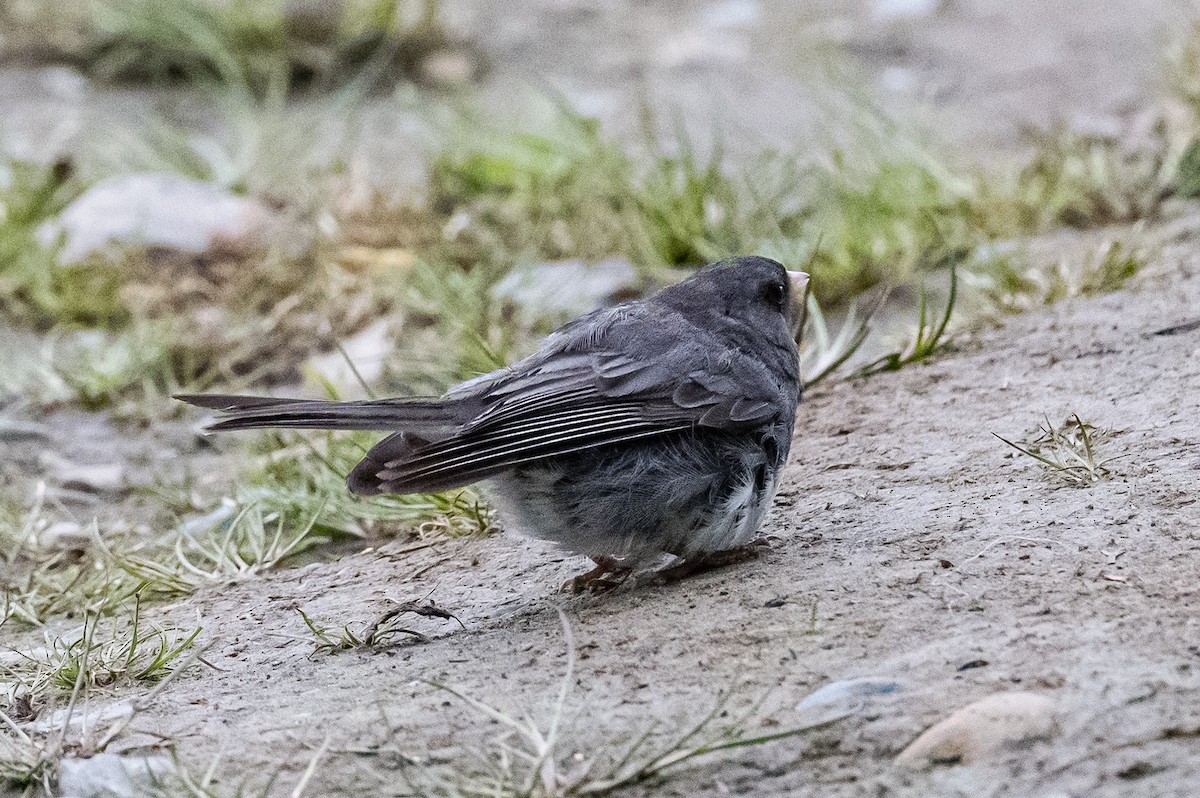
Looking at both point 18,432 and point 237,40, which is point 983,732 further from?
point 237,40

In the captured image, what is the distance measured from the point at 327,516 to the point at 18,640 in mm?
865

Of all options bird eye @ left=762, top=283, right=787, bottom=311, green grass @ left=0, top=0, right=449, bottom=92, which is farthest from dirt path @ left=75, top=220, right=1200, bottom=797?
green grass @ left=0, top=0, right=449, bottom=92

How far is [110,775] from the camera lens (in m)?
2.23

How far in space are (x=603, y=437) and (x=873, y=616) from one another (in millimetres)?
709

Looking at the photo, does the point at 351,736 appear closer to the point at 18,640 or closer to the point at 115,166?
the point at 18,640

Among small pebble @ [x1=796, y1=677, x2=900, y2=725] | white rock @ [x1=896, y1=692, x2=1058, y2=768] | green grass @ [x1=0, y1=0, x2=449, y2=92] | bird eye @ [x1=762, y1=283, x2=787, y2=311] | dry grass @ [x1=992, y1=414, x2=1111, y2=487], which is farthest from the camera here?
green grass @ [x1=0, y1=0, x2=449, y2=92]

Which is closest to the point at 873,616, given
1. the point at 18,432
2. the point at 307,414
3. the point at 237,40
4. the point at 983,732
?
the point at 983,732

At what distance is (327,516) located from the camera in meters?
3.81

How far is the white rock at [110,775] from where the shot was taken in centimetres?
220

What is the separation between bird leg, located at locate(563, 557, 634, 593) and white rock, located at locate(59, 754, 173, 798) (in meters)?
1.03

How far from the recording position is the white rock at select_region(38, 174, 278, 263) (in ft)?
18.5

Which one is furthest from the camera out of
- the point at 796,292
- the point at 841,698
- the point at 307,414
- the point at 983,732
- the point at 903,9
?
the point at 903,9

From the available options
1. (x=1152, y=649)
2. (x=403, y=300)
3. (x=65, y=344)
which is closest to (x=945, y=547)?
(x=1152, y=649)

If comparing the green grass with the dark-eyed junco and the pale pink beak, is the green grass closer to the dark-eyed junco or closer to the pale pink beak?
the pale pink beak
